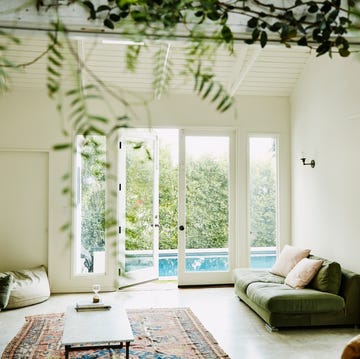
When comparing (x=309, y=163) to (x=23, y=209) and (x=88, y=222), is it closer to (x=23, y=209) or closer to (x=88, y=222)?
(x=88, y=222)

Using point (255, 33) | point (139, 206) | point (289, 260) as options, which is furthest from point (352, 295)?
point (255, 33)

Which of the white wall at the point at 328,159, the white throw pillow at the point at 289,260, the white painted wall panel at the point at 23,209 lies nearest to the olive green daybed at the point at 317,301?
the white wall at the point at 328,159

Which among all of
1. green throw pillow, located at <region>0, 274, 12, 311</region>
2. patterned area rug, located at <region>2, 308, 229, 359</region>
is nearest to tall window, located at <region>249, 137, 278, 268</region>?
patterned area rug, located at <region>2, 308, 229, 359</region>

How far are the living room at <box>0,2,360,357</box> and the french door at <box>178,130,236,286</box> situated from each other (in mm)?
172

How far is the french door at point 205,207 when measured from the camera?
22.4 feet

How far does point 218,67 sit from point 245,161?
57.3 inches

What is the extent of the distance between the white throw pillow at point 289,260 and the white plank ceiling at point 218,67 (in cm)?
233

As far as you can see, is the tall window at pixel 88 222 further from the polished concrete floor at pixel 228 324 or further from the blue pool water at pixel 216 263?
the blue pool water at pixel 216 263

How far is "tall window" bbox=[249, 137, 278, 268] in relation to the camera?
694 cm

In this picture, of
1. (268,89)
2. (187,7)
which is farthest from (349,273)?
(187,7)

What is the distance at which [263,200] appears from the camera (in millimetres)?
6988

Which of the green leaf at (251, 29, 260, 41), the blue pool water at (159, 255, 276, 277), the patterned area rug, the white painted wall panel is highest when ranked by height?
the green leaf at (251, 29, 260, 41)

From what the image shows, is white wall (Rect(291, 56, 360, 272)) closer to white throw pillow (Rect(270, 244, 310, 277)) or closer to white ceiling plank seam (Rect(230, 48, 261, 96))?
white throw pillow (Rect(270, 244, 310, 277))

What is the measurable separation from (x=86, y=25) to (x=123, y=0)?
155cm
